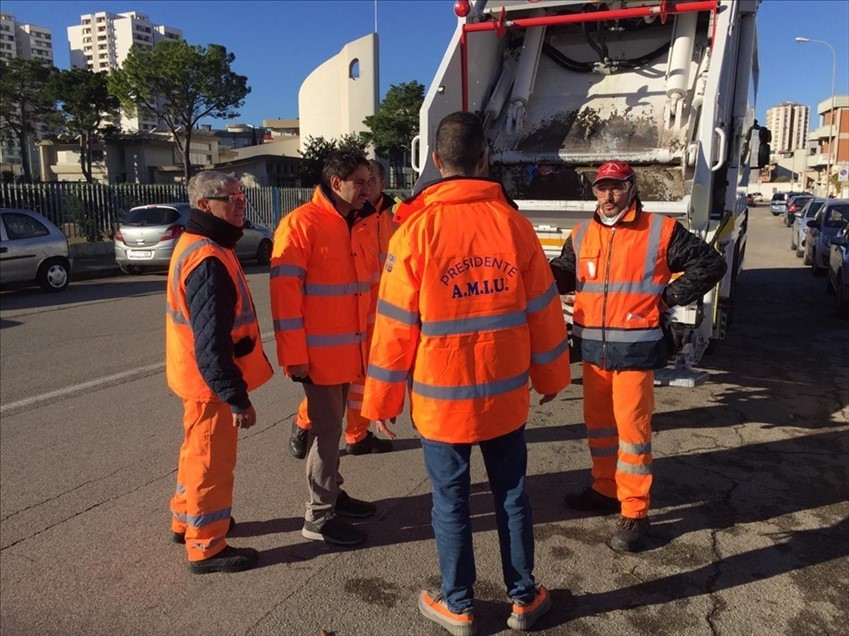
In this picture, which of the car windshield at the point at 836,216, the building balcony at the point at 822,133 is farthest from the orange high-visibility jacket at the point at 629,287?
the building balcony at the point at 822,133

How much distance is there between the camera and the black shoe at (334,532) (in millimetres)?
3397

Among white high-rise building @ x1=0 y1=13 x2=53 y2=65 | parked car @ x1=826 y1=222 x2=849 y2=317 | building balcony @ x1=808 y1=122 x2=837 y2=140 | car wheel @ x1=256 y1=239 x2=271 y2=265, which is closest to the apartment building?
white high-rise building @ x1=0 y1=13 x2=53 y2=65

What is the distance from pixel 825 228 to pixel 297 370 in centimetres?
1329

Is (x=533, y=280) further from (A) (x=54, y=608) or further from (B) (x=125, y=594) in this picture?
(A) (x=54, y=608)

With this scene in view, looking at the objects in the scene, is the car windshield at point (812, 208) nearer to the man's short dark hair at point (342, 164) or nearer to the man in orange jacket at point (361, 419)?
the man in orange jacket at point (361, 419)

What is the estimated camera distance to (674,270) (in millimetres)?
3459

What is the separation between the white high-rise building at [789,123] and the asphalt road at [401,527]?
490 feet

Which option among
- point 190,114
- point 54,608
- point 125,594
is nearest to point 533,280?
point 125,594

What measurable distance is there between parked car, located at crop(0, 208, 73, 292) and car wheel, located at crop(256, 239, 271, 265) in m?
4.95

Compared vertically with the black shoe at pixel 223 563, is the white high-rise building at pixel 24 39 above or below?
above

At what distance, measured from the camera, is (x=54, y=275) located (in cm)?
1195

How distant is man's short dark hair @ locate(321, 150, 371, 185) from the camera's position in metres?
3.35

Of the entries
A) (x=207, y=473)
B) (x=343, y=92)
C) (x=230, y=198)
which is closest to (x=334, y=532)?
(x=207, y=473)

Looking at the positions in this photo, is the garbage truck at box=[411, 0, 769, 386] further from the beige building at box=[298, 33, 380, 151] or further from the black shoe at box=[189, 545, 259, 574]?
the beige building at box=[298, 33, 380, 151]
